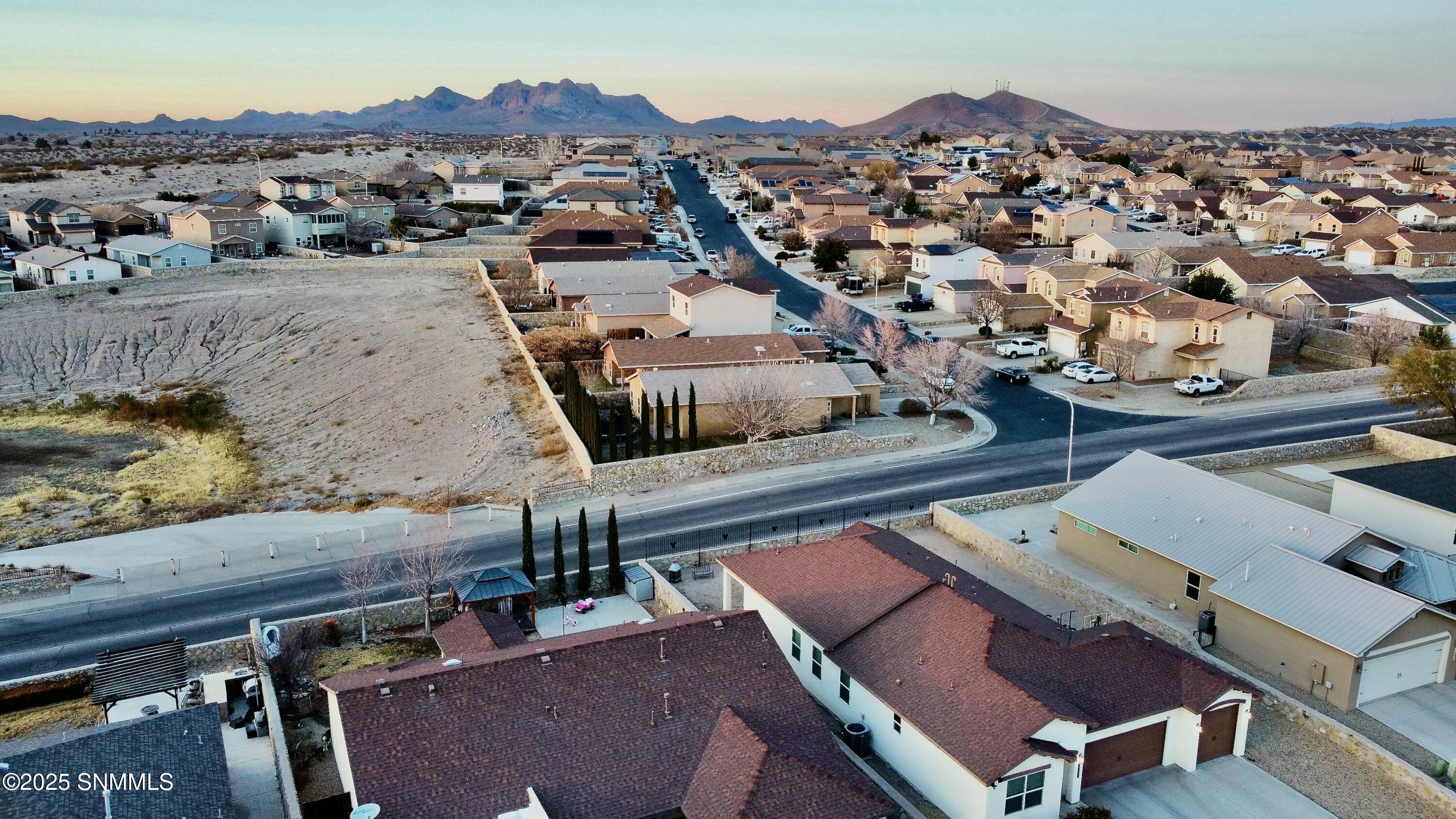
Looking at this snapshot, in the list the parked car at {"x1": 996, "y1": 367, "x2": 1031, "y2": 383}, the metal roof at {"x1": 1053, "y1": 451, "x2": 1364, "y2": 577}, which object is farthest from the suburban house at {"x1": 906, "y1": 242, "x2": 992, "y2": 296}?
the metal roof at {"x1": 1053, "y1": 451, "x2": 1364, "y2": 577}

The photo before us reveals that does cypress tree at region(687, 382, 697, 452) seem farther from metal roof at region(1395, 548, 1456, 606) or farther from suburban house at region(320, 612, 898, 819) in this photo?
metal roof at region(1395, 548, 1456, 606)

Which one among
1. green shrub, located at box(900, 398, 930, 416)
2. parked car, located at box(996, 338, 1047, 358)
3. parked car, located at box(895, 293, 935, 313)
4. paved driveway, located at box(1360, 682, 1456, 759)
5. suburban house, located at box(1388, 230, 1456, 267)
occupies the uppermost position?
suburban house, located at box(1388, 230, 1456, 267)

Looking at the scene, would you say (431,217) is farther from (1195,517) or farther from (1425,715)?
(1425,715)

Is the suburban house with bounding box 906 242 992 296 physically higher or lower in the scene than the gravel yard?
higher

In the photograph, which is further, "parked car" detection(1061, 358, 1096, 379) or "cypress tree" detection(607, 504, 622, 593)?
"parked car" detection(1061, 358, 1096, 379)

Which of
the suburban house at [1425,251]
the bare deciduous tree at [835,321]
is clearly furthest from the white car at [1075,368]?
the suburban house at [1425,251]

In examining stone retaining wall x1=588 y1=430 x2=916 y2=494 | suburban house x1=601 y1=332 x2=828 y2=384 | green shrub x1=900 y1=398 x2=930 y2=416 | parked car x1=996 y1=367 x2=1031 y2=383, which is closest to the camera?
stone retaining wall x1=588 y1=430 x2=916 y2=494

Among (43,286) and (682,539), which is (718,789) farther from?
(43,286)
